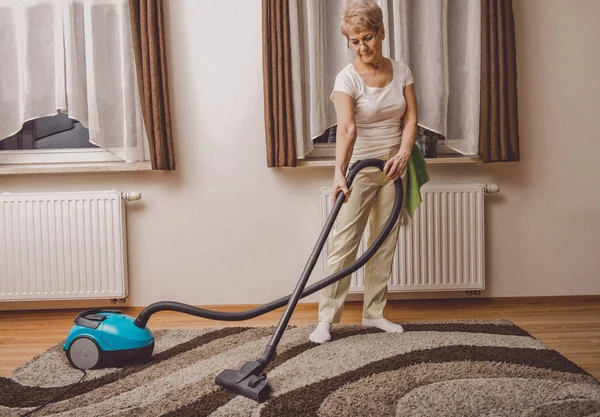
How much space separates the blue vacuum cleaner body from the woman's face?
52.2 inches

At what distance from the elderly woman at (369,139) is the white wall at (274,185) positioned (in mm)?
650

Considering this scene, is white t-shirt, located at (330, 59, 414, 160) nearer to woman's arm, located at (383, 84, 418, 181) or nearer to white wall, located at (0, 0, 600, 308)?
woman's arm, located at (383, 84, 418, 181)

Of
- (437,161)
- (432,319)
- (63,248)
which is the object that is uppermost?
(437,161)

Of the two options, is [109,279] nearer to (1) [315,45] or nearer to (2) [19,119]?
(2) [19,119]

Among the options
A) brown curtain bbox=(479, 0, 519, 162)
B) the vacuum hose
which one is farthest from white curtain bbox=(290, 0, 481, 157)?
the vacuum hose

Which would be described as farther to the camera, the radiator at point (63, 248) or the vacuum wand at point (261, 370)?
the radiator at point (63, 248)

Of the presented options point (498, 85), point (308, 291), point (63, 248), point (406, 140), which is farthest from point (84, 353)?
point (498, 85)

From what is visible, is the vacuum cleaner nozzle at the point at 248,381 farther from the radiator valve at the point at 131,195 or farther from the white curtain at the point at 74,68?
the white curtain at the point at 74,68

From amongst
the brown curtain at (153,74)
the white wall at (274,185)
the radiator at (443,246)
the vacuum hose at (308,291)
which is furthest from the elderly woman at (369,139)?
the brown curtain at (153,74)

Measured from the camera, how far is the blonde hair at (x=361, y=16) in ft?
7.24

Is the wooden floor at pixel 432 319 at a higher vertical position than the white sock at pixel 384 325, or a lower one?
lower

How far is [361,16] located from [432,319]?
1.43m

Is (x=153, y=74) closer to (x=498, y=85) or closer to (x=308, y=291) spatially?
(x=308, y=291)

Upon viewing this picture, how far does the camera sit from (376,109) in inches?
92.5
